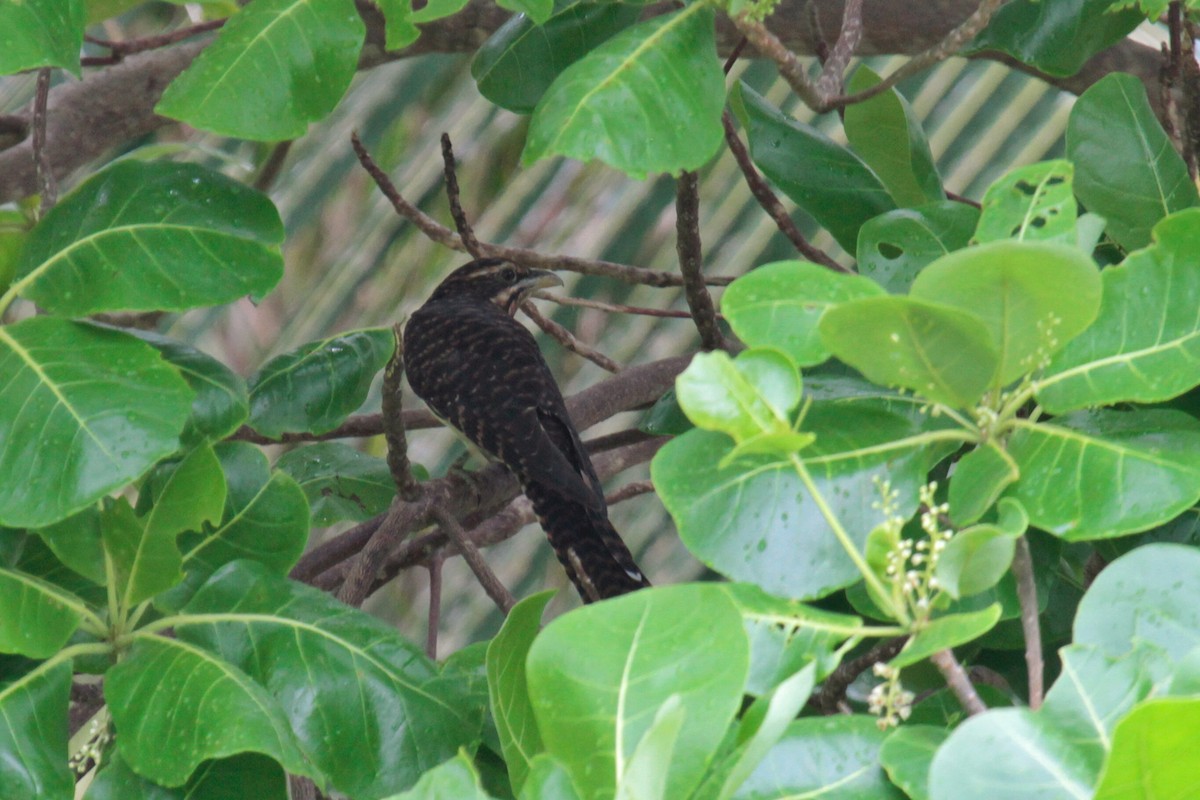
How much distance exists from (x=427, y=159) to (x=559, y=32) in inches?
66.0

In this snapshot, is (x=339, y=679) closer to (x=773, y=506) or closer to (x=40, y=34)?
(x=773, y=506)

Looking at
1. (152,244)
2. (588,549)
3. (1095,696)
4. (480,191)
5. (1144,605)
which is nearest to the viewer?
(1095,696)

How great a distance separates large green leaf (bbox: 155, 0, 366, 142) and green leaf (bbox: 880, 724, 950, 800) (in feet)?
3.24

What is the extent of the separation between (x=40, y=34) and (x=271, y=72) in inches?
10.4

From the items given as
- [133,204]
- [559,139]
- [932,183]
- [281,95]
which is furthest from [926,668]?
[133,204]

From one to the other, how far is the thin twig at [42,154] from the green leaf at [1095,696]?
1.60m

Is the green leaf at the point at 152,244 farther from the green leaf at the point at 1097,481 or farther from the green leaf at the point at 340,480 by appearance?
the green leaf at the point at 340,480

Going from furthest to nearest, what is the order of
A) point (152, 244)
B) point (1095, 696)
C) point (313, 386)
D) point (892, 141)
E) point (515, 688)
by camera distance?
point (313, 386)
point (892, 141)
point (152, 244)
point (515, 688)
point (1095, 696)

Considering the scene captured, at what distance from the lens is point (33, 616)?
4.84 feet

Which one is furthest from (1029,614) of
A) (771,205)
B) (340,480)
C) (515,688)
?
(340,480)

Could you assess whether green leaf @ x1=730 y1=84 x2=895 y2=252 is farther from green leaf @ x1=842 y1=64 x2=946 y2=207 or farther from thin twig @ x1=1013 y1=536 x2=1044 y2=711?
thin twig @ x1=1013 y1=536 x2=1044 y2=711

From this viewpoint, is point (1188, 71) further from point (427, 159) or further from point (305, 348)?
point (427, 159)

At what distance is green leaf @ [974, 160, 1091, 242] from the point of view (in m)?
1.15

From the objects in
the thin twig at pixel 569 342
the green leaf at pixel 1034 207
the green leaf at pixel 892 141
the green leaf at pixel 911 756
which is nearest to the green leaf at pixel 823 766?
the green leaf at pixel 911 756
